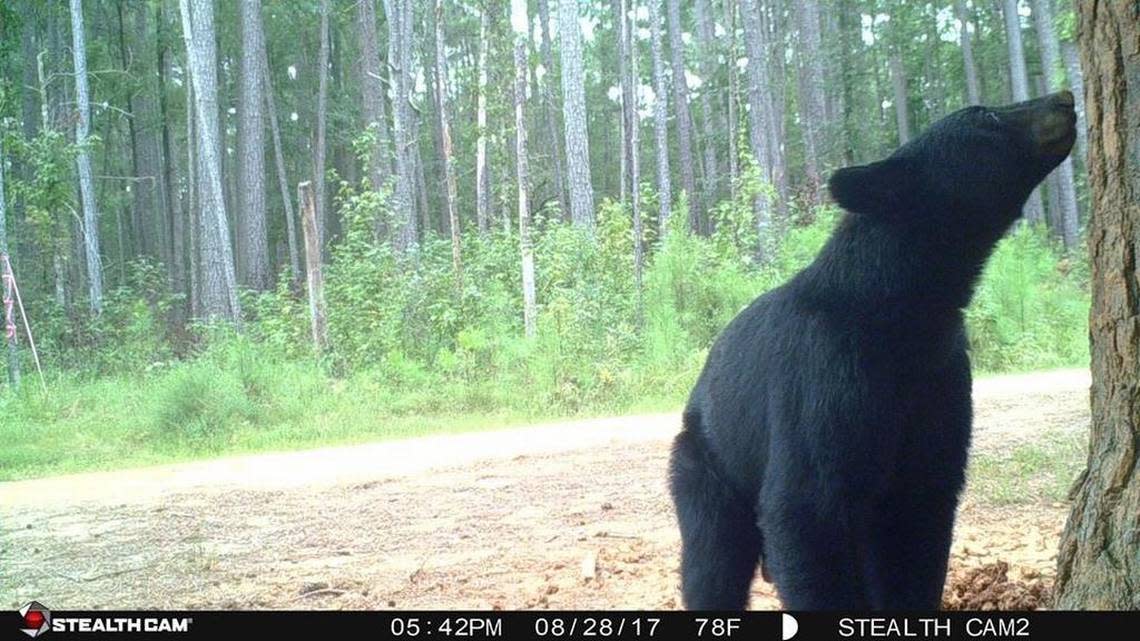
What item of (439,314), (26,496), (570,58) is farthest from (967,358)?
(570,58)

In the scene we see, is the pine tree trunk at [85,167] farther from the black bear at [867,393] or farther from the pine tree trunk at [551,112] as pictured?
the black bear at [867,393]

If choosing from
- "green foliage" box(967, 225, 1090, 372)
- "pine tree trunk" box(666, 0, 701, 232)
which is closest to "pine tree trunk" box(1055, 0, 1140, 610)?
"green foliage" box(967, 225, 1090, 372)

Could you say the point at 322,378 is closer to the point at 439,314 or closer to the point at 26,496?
the point at 439,314

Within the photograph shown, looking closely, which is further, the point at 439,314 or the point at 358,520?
the point at 439,314

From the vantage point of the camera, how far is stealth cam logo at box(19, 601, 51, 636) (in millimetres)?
2006

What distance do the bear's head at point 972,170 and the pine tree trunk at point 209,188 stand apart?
8.27 metres

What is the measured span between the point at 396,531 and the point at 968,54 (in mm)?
10231

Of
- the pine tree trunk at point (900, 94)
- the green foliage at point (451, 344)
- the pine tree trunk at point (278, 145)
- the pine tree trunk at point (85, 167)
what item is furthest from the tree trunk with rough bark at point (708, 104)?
the pine tree trunk at point (278, 145)

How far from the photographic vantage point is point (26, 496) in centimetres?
439

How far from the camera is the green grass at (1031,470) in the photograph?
13.0ft

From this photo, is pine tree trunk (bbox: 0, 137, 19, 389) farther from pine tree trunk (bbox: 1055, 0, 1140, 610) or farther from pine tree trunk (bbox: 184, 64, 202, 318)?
pine tree trunk (bbox: 1055, 0, 1140, 610)

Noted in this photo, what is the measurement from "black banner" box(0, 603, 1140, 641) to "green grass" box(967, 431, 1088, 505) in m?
1.86

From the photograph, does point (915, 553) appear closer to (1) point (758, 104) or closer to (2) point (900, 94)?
(1) point (758, 104)

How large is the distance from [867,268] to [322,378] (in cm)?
647
